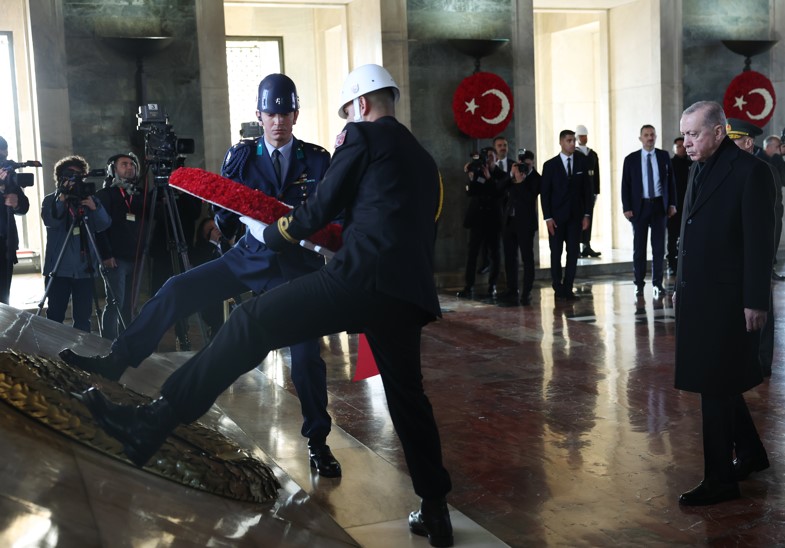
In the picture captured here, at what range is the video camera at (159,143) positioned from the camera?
6.74 metres

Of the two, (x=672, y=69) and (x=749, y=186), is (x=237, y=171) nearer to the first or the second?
(x=749, y=186)

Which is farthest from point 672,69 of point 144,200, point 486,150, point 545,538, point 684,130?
point 545,538

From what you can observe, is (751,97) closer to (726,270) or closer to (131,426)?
(726,270)

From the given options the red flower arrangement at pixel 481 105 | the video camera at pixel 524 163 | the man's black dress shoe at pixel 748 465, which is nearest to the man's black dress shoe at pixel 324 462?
the man's black dress shoe at pixel 748 465

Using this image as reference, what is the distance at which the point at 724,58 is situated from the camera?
13.6 meters

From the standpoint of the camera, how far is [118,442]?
3.09 m

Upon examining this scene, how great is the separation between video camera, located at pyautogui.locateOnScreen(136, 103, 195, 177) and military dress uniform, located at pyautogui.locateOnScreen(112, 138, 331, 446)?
2587 mm

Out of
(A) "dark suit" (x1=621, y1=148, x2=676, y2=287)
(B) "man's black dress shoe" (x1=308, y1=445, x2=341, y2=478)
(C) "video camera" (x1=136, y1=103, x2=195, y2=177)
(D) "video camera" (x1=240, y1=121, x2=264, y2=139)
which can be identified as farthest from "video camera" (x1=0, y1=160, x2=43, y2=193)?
(A) "dark suit" (x1=621, y1=148, x2=676, y2=287)

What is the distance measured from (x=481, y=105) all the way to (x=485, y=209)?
183cm

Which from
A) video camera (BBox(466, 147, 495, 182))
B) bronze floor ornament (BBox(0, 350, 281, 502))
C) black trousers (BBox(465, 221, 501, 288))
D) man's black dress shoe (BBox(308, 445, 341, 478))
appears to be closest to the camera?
bronze floor ornament (BBox(0, 350, 281, 502))

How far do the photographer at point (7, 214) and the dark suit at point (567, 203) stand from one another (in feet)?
16.8

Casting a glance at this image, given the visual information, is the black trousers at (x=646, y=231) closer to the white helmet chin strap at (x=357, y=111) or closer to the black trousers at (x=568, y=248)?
the black trousers at (x=568, y=248)

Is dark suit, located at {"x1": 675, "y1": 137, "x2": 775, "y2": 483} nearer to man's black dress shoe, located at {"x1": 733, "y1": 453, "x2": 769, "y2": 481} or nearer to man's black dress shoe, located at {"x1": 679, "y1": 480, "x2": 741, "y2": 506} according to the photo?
man's black dress shoe, located at {"x1": 679, "y1": 480, "x2": 741, "y2": 506}

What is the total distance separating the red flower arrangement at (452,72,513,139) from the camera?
11852 mm
